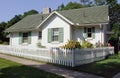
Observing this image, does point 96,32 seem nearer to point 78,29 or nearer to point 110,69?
point 78,29

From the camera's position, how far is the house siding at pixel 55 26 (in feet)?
85.0

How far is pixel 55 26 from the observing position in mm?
26906

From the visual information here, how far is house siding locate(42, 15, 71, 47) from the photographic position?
25903mm

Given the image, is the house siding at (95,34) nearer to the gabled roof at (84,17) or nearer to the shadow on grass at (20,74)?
the gabled roof at (84,17)

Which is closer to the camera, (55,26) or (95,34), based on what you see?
(95,34)

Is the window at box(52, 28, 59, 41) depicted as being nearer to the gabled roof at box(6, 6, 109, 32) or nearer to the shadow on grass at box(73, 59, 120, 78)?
the gabled roof at box(6, 6, 109, 32)

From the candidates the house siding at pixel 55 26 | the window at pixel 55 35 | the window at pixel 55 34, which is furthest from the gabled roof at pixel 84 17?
the window at pixel 55 34

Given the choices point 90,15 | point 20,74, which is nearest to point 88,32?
point 90,15

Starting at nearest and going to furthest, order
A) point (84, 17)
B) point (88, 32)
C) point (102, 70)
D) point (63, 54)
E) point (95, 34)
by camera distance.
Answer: point (102, 70), point (63, 54), point (95, 34), point (88, 32), point (84, 17)

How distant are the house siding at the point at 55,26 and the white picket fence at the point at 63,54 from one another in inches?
207

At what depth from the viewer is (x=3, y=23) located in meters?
51.5

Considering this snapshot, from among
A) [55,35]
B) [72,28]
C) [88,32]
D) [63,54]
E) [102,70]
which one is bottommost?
[102,70]

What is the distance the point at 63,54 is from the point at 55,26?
1064 centimetres

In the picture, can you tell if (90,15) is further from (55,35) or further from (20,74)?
(20,74)
